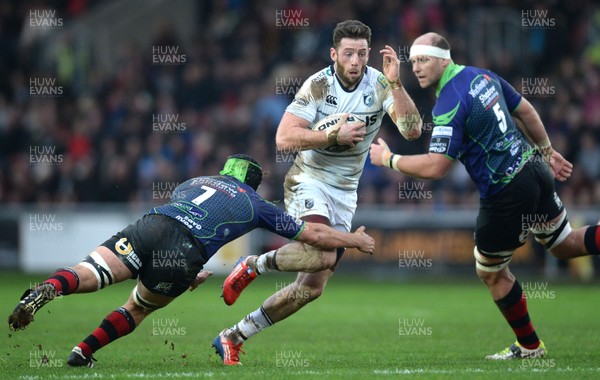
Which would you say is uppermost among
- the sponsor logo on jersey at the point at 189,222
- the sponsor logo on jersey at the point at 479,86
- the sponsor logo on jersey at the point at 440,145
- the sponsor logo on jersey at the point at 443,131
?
the sponsor logo on jersey at the point at 479,86

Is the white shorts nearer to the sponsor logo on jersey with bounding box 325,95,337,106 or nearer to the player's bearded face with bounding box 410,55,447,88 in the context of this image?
the sponsor logo on jersey with bounding box 325,95,337,106

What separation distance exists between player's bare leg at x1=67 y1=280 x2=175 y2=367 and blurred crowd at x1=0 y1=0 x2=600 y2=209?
11628 millimetres

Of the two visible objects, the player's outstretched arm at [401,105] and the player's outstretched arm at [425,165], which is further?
the player's outstretched arm at [401,105]

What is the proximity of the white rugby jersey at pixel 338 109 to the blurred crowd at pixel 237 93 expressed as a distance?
413 inches

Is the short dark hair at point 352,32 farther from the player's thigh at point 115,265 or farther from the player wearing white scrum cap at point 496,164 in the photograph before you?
the player's thigh at point 115,265

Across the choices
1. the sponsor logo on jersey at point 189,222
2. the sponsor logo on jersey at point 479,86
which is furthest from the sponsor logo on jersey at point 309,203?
the sponsor logo on jersey at point 479,86

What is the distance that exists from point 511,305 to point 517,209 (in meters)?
0.96

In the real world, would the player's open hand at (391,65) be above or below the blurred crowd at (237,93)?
above

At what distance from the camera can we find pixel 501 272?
362 inches

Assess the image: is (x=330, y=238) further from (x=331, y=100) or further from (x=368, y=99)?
(x=368, y=99)

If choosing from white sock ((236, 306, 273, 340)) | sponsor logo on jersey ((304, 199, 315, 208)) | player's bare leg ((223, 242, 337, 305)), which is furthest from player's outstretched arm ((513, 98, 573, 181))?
white sock ((236, 306, 273, 340))

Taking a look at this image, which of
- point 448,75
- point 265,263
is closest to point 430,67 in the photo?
point 448,75

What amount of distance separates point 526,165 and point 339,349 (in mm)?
2677

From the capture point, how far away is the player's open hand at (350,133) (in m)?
8.77
